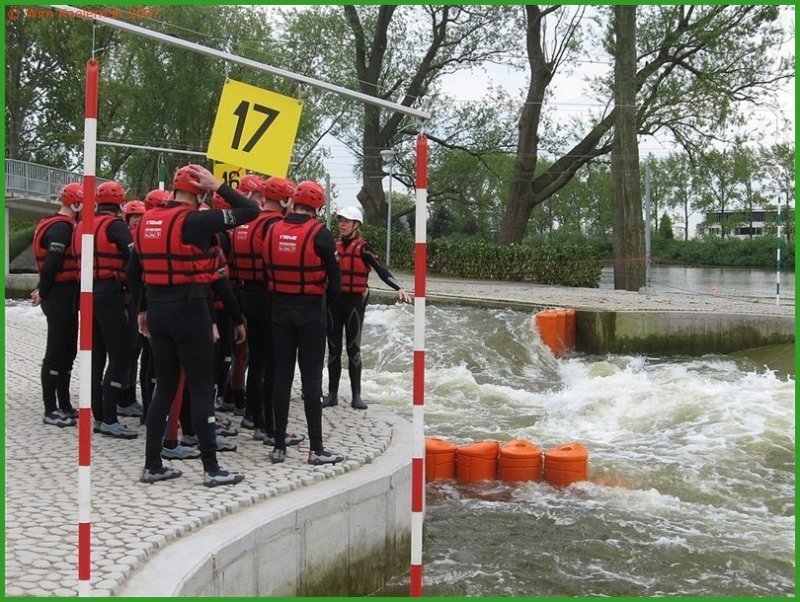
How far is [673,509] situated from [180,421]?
14.7ft

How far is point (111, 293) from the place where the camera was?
6867 mm

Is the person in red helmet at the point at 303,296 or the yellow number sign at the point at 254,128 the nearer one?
the yellow number sign at the point at 254,128

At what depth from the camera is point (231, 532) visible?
4.65 meters

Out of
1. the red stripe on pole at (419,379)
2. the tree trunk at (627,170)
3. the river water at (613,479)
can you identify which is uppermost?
the tree trunk at (627,170)

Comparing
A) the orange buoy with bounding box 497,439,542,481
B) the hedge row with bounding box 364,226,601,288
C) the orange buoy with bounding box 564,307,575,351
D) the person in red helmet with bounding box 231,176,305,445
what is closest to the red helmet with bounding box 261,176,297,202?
the person in red helmet with bounding box 231,176,305,445

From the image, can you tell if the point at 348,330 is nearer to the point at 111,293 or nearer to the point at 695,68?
the point at 111,293

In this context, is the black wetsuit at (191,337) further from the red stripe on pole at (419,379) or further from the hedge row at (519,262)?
the hedge row at (519,262)

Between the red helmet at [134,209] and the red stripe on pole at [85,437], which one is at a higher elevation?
the red helmet at [134,209]

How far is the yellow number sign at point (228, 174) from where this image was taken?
7.76 m

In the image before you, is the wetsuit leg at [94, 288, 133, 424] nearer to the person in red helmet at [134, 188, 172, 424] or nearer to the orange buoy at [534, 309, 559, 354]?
the person in red helmet at [134, 188, 172, 424]

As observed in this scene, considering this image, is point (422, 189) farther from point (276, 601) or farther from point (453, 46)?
point (453, 46)

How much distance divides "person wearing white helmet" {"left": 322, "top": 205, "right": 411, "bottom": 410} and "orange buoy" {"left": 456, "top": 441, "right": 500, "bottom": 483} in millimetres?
1108

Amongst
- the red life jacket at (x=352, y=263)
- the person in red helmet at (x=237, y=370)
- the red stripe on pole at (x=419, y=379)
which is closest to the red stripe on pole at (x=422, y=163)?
the red stripe on pole at (x=419, y=379)

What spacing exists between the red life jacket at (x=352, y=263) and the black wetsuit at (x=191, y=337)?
3.27 meters
